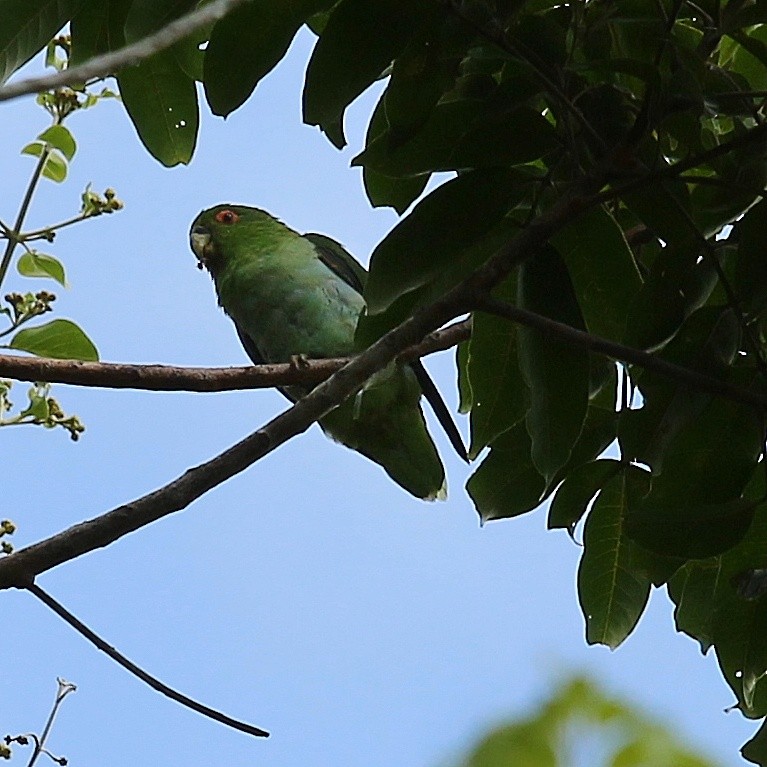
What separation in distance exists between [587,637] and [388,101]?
648 millimetres

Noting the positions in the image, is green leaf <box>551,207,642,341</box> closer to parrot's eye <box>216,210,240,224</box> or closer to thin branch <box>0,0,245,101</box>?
thin branch <box>0,0,245,101</box>

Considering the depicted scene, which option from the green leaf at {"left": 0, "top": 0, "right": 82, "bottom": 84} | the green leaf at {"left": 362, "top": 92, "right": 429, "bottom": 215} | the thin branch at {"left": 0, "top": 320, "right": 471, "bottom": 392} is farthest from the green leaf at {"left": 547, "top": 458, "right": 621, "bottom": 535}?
the green leaf at {"left": 0, "top": 0, "right": 82, "bottom": 84}

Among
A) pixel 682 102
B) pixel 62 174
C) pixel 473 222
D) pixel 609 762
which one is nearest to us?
pixel 609 762

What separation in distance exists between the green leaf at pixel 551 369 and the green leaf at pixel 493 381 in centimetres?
13

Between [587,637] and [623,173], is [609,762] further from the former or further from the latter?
[587,637]

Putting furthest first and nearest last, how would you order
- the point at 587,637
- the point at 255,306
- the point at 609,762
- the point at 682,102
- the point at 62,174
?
the point at 255,306 < the point at 62,174 < the point at 587,637 < the point at 682,102 < the point at 609,762

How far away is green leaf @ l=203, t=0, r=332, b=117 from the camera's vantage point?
1.21m

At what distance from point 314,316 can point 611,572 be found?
75.3 inches

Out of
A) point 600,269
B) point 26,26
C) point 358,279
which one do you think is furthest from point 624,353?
point 358,279

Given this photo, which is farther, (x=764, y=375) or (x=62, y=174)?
(x=62, y=174)

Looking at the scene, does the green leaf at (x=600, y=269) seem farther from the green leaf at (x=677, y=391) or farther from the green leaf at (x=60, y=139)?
the green leaf at (x=60, y=139)

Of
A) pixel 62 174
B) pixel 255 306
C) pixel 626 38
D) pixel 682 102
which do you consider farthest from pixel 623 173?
pixel 255 306

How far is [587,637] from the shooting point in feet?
4.73

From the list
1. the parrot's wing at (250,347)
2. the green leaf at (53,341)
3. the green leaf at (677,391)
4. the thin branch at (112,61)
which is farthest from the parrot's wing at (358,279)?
the thin branch at (112,61)
